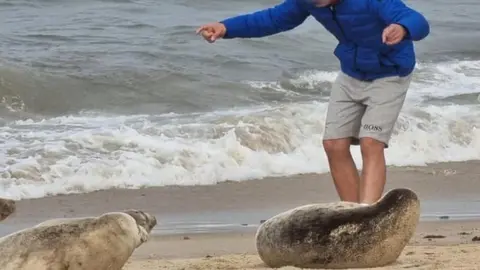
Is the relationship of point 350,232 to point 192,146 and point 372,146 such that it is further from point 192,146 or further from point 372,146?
point 192,146

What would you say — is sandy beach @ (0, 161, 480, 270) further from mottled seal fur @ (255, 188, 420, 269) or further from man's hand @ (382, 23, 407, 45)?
man's hand @ (382, 23, 407, 45)

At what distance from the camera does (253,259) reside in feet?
18.3

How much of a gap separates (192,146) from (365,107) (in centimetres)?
395

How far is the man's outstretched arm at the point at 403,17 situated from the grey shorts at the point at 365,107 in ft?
1.42

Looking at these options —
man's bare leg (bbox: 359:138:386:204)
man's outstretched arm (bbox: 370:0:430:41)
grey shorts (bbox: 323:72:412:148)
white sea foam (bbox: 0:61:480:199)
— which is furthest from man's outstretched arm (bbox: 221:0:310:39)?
white sea foam (bbox: 0:61:480:199)

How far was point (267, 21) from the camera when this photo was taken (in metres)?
5.69

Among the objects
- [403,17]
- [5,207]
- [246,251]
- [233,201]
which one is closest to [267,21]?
[403,17]

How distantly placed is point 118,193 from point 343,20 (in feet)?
11.4

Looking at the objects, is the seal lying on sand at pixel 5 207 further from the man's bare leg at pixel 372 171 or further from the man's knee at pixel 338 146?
the man's bare leg at pixel 372 171

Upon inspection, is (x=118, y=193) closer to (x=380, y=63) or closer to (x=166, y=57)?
(x=380, y=63)

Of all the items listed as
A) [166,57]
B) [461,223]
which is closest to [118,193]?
[461,223]

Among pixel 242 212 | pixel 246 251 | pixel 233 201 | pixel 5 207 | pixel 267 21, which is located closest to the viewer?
pixel 5 207

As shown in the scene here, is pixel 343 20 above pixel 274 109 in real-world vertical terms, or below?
above

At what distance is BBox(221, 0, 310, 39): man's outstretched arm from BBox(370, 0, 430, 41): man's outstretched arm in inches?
22.3
